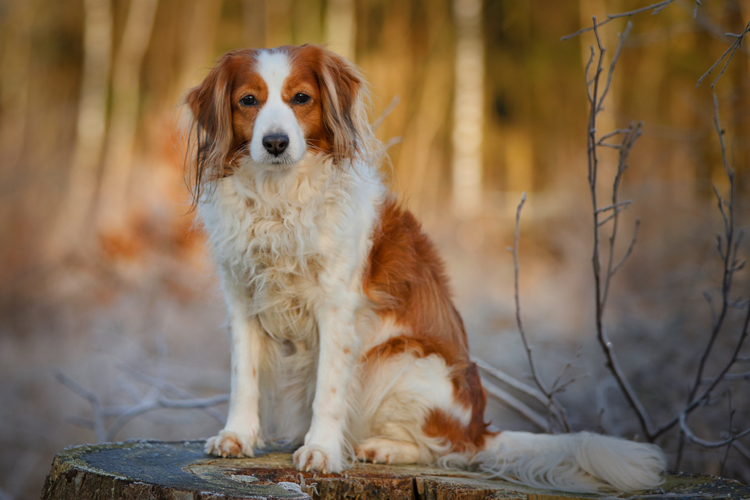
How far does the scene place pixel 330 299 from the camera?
2.41 m

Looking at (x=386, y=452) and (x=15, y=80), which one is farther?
(x=15, y=80)

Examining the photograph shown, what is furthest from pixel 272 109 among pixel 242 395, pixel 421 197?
pixel 421 197

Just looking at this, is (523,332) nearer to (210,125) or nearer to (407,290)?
(407,290)

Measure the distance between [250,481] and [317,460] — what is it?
0.30m

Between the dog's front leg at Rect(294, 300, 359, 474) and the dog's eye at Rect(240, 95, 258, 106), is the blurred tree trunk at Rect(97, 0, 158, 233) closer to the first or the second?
the dog's eye at Rect(240, 95, 258, 106)

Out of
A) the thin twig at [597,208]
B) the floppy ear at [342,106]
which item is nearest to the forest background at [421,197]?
→ the floppy ear at [342,106]

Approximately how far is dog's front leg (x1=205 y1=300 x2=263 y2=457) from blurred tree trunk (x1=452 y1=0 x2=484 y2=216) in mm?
7820

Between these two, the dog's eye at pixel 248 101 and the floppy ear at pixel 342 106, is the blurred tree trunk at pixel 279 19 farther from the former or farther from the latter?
the dog's eye at pixel 248 101

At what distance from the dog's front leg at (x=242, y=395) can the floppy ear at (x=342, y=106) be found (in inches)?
29.9

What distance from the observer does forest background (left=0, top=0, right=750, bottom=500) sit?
4535 millimetres

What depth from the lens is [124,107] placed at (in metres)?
10.1

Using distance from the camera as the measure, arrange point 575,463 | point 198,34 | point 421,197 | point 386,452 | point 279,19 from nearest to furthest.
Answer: point 575,463
point 386,452
point 421,197
point 198,34
point 279,19

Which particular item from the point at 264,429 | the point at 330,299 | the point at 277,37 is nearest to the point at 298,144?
the point at 330,299

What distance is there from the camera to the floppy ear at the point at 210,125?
240 cm
